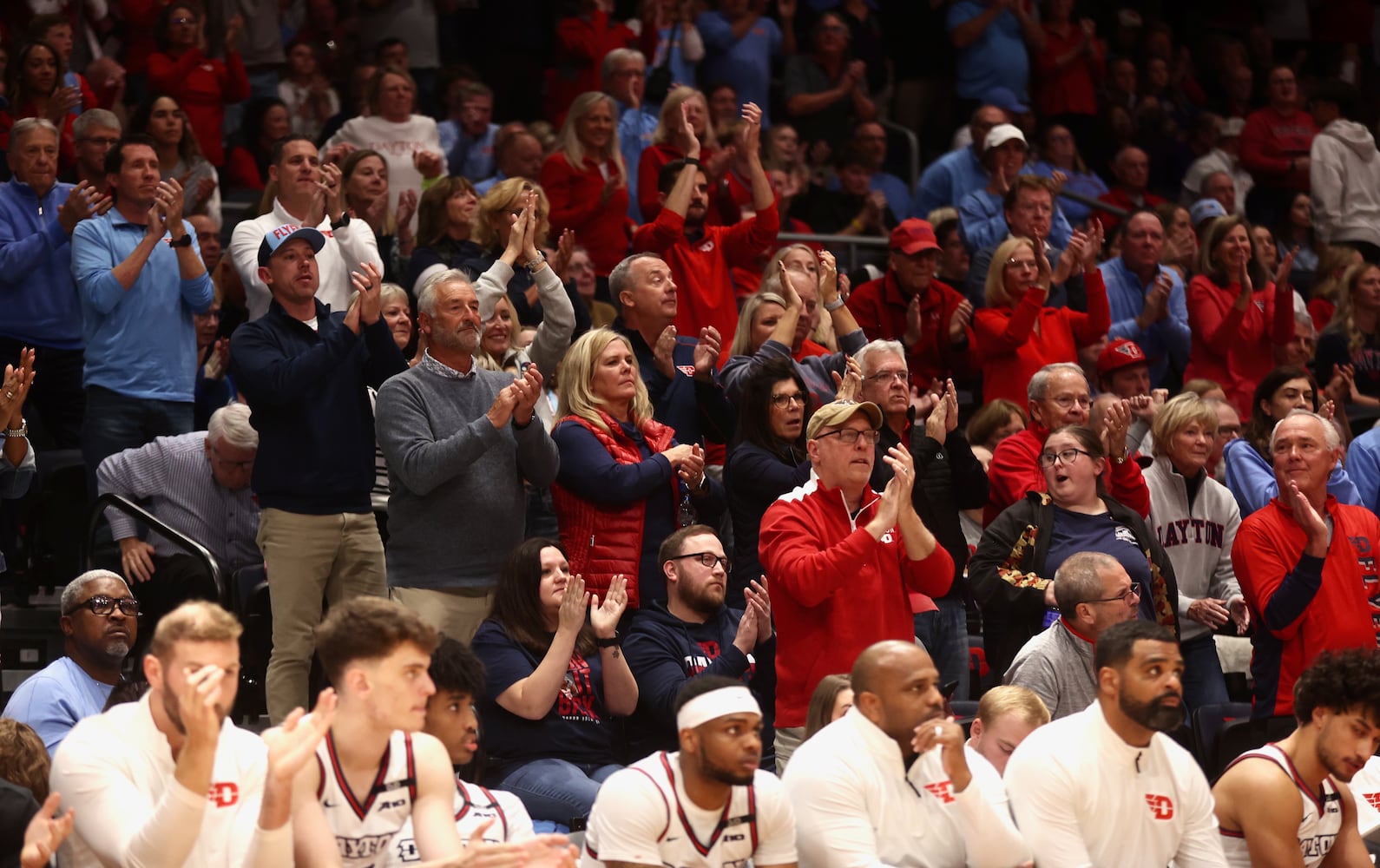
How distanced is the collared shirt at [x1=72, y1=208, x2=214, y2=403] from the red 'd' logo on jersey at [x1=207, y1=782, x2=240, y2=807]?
11.3ft

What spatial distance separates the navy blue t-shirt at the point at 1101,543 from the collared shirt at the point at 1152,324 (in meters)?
2.89

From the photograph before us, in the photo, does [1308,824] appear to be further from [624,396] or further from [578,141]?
[578,141]

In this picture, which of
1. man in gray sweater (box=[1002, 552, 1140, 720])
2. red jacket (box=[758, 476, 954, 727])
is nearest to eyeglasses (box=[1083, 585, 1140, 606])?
man in gray sweater (box=[1002, 552, 1140, 720])

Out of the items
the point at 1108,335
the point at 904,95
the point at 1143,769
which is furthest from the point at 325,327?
the point at 904,95

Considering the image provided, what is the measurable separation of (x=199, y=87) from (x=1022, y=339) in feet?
16.8

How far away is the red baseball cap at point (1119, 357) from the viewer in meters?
9.20

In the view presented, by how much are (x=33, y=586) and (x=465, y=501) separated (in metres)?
2.34

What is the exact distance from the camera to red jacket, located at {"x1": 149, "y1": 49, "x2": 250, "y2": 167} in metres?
10.9

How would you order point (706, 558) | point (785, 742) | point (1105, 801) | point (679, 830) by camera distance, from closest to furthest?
1. point (679, 830)
2. point (1105, 801)
3. point (785, 742)
4. point (706, 558)

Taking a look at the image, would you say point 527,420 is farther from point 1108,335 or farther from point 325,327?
point 1108,335

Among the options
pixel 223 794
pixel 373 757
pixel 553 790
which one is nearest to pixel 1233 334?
pixel 553 790

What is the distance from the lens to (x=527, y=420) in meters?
6.80

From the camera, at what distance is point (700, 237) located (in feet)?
29.8

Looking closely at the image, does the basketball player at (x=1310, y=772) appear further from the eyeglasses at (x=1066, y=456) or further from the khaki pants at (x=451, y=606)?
the khaki pants at (x=451, y=606)
